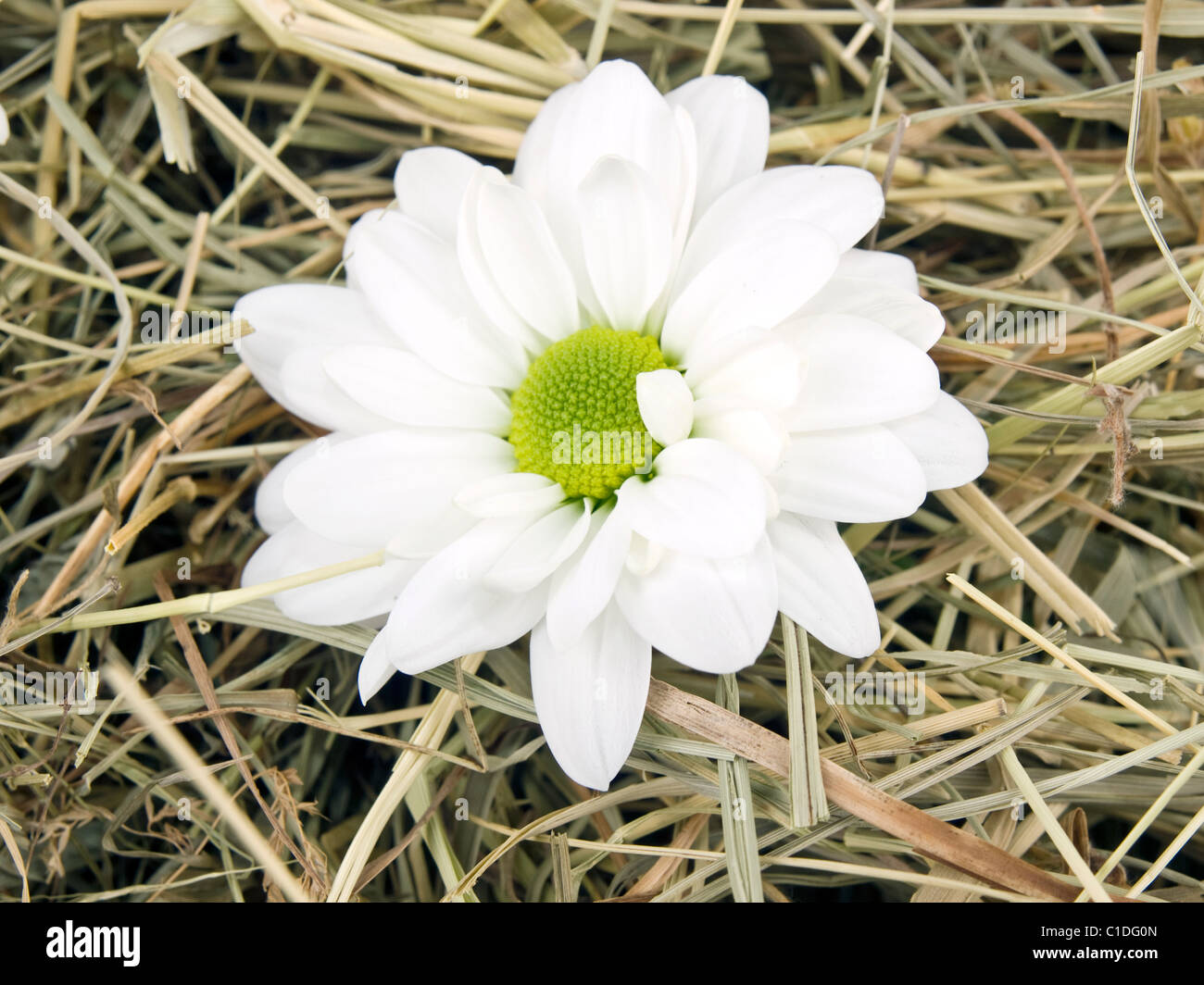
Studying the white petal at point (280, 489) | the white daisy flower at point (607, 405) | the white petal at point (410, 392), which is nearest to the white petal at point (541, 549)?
→ the white daisy flower at point (607, 405)

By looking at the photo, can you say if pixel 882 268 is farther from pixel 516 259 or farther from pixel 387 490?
pixel 387 490

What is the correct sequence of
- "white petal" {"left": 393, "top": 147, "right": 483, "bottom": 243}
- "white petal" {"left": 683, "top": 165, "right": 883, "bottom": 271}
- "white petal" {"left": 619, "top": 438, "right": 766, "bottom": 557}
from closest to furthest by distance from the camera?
"white petal" {"left": 619, "top": 438, "right": 766, "bottom": 557}
"white petal" {"left": 683, "top": 165, "right": 883, "bottom": 271}
"white petal" {"left": 393, "top": 147, "right": 483, "bottom": 243}

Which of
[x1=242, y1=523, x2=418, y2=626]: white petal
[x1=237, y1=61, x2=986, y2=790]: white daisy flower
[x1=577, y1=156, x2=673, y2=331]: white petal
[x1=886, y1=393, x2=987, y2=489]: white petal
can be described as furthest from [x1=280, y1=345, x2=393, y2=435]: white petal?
[x1=886, y1=393, x2=987, y2=489]: white petal

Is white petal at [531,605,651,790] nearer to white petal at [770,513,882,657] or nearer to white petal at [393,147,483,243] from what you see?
white petal at [770,513,882,657]
